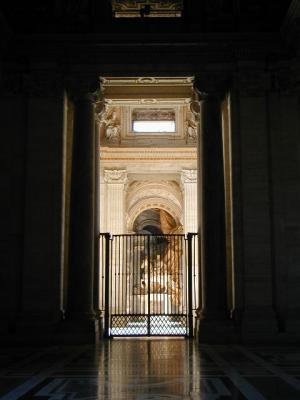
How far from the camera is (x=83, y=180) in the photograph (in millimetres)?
17328

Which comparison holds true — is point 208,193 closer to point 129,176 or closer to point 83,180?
point 83,180

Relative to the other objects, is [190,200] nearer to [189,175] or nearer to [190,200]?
[190,200]

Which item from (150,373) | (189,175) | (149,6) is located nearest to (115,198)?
(189,175)

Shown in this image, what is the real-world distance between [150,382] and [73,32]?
37.0 ft

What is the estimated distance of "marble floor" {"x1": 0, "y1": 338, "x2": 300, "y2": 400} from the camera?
8625 mm

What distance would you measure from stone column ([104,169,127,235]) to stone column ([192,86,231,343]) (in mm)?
13145

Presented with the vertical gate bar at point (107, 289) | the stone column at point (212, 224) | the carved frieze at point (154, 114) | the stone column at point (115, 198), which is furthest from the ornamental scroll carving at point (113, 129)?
the stone column at point (212, 224)

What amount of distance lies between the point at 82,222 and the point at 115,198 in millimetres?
14018

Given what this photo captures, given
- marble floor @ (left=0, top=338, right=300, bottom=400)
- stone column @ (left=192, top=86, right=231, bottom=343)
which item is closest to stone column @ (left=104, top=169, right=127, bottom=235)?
stone column @ (left=192, top=86, right=231, bottom=343)

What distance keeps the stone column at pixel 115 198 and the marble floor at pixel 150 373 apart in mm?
15039

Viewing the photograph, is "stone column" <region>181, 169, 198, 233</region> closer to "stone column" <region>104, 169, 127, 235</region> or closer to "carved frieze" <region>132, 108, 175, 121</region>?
"carved frieze" <region>132, 108, 175, 121</region>

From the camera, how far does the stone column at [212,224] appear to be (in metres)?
16.6

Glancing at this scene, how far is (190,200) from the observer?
102ft

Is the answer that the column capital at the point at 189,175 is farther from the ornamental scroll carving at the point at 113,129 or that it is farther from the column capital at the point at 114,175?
the ornamental scroll carving at the point at 113,129
